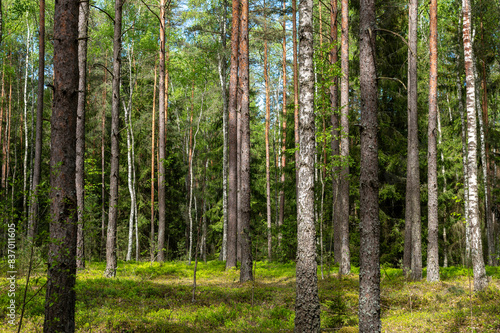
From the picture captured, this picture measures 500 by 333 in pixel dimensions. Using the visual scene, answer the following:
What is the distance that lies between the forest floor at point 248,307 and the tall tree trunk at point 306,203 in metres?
1.05

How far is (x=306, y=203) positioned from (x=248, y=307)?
11.5 ft

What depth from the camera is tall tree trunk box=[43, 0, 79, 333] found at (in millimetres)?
4820

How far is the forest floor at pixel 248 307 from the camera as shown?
6512 millimetres

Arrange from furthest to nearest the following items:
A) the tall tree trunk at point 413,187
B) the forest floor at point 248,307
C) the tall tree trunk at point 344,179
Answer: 1. the tall tree trunk at point 344,179
2. the tall tree trunk at point 413,187
3. the forest floor at point 248,307

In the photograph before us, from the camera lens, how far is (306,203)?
6.17 metres

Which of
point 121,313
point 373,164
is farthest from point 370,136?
point 121,313

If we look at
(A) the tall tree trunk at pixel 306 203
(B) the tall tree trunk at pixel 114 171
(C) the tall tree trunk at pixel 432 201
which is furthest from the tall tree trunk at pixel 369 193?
(B) the tall tree trunk at pixel 114 171

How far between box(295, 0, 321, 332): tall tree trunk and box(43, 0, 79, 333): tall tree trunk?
353cm

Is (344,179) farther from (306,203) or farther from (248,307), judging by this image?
(306,203)

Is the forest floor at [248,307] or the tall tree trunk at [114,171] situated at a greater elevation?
the tall tree trunk at [114,171]

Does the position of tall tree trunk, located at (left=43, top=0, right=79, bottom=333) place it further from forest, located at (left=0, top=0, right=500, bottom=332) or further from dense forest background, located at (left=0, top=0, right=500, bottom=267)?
dense forest background, located at (left=0, top=0, right=500, bottom=267)

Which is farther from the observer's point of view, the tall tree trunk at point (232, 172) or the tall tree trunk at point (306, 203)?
the tall tree trunk at point (232, 172)

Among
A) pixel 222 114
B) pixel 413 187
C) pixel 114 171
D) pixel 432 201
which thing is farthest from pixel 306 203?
pixel 222 114

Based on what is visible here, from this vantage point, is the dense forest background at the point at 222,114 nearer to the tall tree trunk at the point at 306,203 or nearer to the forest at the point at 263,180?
the forest at the point at 263,180
